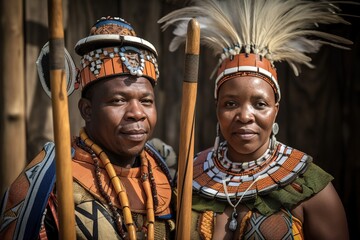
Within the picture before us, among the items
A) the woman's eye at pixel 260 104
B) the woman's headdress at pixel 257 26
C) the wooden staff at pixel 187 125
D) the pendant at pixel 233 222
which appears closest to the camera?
the wooden staff at pixel 187 125

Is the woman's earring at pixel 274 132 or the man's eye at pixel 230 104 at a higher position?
the man's eye at pixel 230 104

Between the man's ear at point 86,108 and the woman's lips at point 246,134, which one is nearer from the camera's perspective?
the man's ear at point 86,108

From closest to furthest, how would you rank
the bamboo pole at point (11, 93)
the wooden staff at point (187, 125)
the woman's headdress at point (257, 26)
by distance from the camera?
the wooden staff at point (187, 125) → the woman's headdress at point (257, 26) → the bamboo pole at point (11, 93)

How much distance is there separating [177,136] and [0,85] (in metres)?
1.51

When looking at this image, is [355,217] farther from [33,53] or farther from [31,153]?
[33,53]

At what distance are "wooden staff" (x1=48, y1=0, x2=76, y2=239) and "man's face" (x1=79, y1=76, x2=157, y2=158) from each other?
447 mm

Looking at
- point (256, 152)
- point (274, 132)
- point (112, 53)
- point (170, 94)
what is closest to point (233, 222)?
point (256, 152)

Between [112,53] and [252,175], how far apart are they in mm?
1020

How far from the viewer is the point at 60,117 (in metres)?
1.67

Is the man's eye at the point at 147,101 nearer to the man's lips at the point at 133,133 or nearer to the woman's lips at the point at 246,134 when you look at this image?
A: the man's lips at the point at 133,133

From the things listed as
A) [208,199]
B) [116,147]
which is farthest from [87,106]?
[208,199]

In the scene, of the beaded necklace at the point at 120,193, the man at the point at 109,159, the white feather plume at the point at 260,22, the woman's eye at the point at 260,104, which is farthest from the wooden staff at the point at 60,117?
the woman's eye at the point at 260,104

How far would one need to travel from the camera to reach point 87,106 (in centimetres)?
222

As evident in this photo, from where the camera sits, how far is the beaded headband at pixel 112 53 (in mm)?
2125
